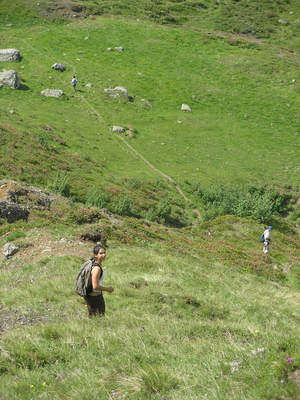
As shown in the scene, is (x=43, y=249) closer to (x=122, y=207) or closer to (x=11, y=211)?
(x=11, y=211)

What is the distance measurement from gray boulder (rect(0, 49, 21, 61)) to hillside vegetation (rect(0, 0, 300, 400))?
2149 millimetres

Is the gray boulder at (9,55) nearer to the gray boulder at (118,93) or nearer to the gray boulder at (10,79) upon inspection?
the gray boulder at (10,79)

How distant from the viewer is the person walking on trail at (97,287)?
7732 mm

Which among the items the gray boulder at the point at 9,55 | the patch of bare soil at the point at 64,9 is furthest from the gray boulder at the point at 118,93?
the patch of bare soil at the point at 64,9

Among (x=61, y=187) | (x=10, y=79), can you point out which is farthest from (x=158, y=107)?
(x=61, y=187)

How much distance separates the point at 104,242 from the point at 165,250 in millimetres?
4054

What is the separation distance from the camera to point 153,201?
34.4 m

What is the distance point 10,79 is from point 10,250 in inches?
1782

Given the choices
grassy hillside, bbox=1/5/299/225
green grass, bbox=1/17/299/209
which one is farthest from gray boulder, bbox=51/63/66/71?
green grass, bbox=1/17/299/209

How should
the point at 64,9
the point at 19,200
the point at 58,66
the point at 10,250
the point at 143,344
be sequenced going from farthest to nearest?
the point at 64,9, the point at 58,66, the point at 19,200, the point at 10,250, the point at 143,344

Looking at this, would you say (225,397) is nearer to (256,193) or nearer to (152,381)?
(152,381)

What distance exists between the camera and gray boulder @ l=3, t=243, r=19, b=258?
15664 millimetres

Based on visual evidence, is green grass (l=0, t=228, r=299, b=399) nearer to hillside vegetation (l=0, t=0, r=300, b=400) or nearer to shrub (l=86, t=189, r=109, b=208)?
hillside vegetation (l=0, t=0, r=300, b=400)

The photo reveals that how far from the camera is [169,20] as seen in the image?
310 feet
